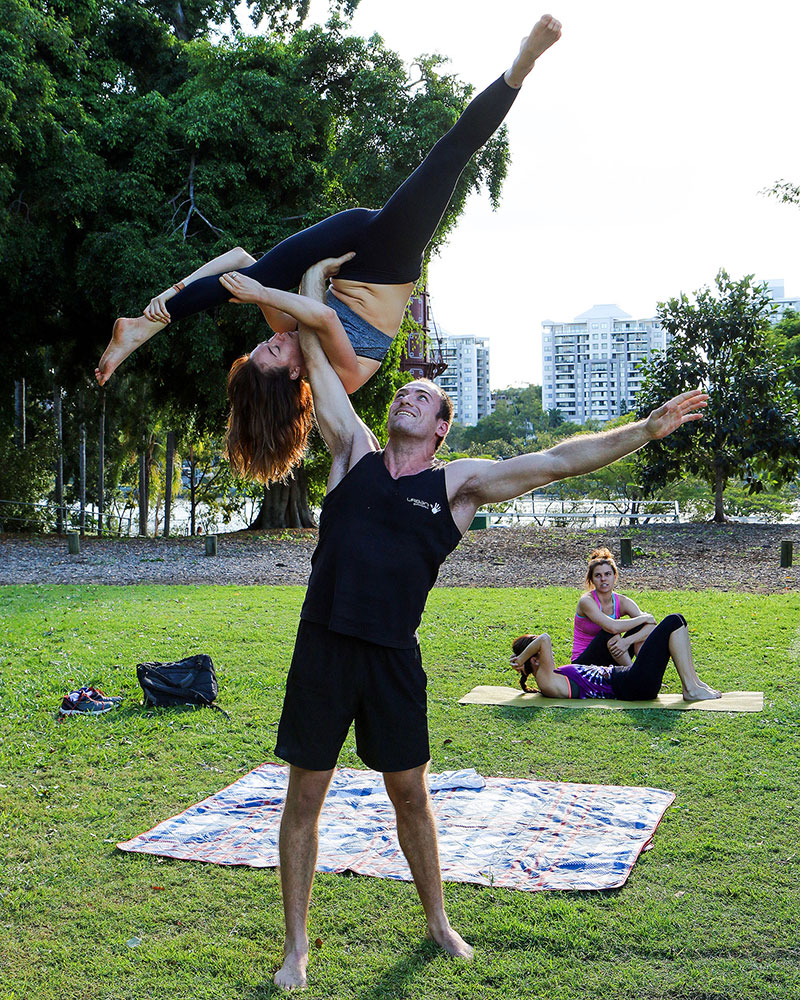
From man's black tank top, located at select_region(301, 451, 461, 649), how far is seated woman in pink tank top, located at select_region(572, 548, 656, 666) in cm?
363

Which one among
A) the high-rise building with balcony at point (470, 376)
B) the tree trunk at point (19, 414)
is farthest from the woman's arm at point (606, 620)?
the high-rise building with balcony at point (470, 376)

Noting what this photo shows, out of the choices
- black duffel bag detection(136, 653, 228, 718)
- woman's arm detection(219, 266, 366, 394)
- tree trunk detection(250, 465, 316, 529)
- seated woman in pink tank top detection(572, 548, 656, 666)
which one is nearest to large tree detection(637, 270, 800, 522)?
tree trunk detection(250, 465, 316, 529)

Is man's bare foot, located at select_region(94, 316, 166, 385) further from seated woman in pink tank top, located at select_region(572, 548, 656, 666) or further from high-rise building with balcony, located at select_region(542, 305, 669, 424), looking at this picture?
high-rise building with balcony, located at select_region(542, 305, 669, 424)

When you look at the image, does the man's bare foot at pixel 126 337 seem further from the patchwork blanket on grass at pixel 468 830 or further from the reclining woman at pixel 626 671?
the reclining woman at pixel 626 671

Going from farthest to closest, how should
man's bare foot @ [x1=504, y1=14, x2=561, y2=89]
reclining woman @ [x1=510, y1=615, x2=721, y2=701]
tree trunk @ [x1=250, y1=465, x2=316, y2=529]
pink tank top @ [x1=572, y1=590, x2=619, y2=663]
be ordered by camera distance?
1. tree trunk @ [x1=250, y1=465, x2=316, y2=529]
2. pink tank top @ [x1=572, y1=590, x2=619, y2=663]
3. reclining woman @ [x1=510, y1=615, x2=721, y2=701]
4. man's bare foot @ [x1=504, y1=14, x2=561, y2=89]

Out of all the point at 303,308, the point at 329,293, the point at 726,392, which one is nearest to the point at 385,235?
the point at 329,293

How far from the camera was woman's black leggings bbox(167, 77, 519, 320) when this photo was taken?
3127 millimetres

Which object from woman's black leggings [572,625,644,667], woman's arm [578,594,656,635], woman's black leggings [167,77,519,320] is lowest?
woman's black leggings [572,625,644,667]

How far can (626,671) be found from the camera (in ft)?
20.2

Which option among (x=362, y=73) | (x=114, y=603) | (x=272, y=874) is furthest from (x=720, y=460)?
(x=272, y=874)

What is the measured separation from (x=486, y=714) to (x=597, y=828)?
193 cm

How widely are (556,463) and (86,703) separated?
4150mm

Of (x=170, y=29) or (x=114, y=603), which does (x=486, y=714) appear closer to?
(x=114, y=603)

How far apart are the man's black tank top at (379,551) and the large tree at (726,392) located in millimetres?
14245
